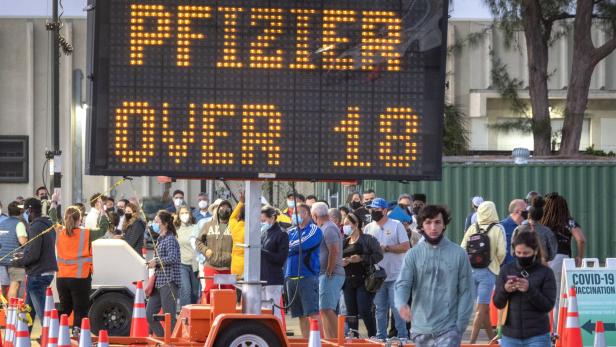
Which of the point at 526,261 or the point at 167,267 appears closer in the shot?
the point at 526,261

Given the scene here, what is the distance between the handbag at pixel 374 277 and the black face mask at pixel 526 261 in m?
6.31

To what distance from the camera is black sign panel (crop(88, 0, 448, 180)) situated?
A: 41.1 ft

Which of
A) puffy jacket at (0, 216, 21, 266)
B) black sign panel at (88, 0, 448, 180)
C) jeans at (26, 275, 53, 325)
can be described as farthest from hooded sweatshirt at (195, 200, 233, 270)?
black sign panel at (88, 0, 448, 180)

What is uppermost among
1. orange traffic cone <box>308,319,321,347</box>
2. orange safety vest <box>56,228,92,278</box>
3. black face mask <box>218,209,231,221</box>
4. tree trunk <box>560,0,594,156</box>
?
tree trunk <box>560,0,594,156</box>

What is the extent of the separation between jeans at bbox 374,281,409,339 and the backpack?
1.24 meters

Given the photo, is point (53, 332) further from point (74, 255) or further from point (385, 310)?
point (385, 310)

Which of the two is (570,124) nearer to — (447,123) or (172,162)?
(447,123)

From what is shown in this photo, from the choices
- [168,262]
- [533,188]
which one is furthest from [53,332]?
[533,188]

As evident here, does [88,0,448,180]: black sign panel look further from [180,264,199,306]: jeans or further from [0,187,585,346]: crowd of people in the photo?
[180,264,199,306]: jeans

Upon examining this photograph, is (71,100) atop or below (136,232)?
atop

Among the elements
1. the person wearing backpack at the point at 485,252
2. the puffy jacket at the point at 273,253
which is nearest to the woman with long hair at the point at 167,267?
the puffy jacket at the point at 273,253

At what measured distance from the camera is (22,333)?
14164 mm

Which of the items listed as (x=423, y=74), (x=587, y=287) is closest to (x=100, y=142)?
(x=423, y=74)

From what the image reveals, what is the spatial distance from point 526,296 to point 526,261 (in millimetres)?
263
